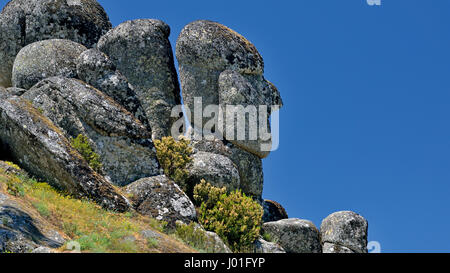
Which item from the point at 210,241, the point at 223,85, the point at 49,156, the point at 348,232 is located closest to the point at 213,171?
the point at 210,241

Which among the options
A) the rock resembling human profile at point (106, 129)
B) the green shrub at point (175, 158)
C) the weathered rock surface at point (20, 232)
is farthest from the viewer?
the green shrub at point (175, 158)

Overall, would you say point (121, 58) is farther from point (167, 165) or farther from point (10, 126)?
point (10, 126)

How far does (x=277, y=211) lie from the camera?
3145 centimetres

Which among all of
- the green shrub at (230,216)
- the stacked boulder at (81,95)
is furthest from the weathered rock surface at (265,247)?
the stacked boulder at (81,95)

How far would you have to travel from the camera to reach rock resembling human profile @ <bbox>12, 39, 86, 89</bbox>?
30.0 m

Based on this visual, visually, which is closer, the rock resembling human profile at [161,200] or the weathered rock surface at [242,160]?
the rock resembling human profile at [161,200]

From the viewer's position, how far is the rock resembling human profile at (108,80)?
27.0 m

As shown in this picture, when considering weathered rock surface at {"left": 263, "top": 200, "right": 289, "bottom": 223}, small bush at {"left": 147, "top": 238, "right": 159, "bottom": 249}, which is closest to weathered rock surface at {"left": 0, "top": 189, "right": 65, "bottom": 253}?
small bush at {"left": 147, "top": 238, "right": 159, "bottom": 249}

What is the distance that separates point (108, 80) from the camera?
89.4 feet

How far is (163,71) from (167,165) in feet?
23.0

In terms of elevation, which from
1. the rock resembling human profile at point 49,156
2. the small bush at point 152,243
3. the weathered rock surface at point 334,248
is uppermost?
the rock resembling human profile at point 49,156

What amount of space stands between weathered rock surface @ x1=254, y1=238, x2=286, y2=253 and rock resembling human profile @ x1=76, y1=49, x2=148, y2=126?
682 centimetres

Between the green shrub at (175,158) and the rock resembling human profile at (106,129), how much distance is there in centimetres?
142

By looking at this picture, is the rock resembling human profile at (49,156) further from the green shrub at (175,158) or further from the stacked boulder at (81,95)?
the green shrub at (175,158)
